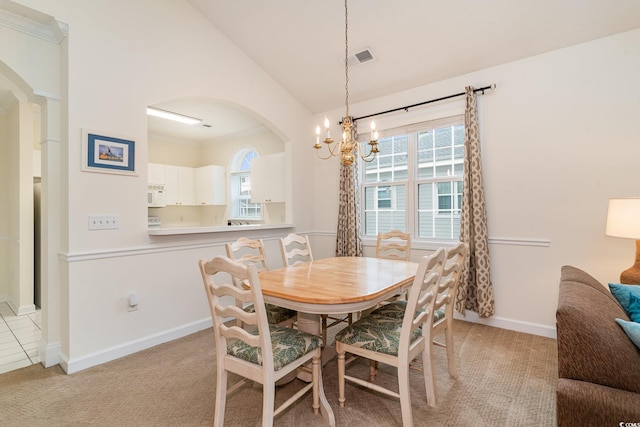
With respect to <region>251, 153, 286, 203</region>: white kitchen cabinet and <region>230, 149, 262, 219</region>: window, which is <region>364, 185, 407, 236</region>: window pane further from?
<region>230, 149, 262, 219</region>: window

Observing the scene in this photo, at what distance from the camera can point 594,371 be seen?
4.00ft

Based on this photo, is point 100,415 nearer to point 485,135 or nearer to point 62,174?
point 62,174

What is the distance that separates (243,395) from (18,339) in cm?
261

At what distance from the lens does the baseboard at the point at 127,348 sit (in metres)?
2.34

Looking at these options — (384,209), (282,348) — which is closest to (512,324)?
(384,209)

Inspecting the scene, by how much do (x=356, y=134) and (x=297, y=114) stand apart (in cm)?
92

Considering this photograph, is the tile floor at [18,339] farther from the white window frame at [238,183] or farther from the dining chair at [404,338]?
the white window frame at [238,183]

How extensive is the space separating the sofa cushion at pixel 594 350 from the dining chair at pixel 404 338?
0.57 metres

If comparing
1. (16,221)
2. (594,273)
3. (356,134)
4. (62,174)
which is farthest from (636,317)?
(16,221)

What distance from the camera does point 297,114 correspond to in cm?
435

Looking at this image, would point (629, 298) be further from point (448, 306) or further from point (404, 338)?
point (404, 338)

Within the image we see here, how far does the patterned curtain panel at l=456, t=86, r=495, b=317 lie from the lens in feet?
10.0

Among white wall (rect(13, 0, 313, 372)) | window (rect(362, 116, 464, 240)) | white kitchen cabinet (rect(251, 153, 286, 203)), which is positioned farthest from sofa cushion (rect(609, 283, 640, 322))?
white kitchen cabinet (rect(251, 153, 286, 203))

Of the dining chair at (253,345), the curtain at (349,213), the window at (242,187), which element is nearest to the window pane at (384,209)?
the curtain at (349,213)
